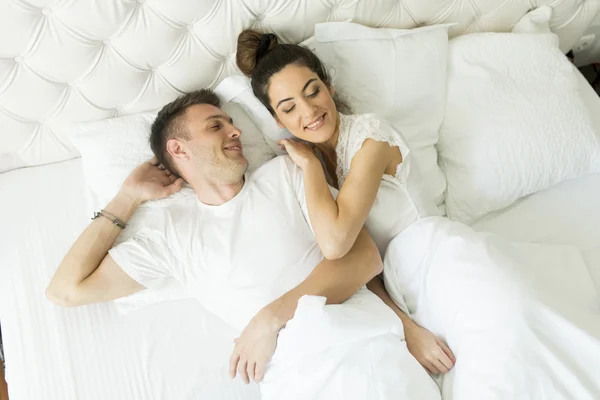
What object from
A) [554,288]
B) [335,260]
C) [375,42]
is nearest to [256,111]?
[375,42]

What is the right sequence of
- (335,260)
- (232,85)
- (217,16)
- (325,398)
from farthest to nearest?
1. (232,85)
2. (217,16)
3. (335,260)
4. (325,398)

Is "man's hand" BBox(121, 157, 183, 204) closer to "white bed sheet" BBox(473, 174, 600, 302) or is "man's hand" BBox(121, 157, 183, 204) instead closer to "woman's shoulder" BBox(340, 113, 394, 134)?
"woman's shoulder" BBox(340, 113, 394, 134)

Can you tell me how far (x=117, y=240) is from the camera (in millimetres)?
1414

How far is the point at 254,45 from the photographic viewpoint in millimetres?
1466

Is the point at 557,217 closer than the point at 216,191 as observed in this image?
No

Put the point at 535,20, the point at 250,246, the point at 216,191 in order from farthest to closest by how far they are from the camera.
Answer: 1. the point at 535,20
2. the point at 216,191
3. the point at 250,246

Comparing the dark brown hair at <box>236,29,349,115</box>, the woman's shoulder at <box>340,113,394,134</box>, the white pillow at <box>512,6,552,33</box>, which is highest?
the white pillow at <box>512,6,552,33</box>

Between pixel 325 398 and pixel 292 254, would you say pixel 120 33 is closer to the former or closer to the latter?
pixel 292 254

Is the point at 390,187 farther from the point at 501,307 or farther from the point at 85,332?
the point at 85,332

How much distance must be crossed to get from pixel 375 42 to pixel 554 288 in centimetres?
97

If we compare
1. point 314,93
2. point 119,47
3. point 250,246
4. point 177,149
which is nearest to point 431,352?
point 250,246

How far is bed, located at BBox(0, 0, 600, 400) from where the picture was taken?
1.31 metres

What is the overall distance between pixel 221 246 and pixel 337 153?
0.49 m

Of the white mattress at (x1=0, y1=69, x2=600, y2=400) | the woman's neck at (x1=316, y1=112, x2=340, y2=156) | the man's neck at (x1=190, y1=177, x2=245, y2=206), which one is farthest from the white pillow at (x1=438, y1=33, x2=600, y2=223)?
the man's neck at (x1=190, y1=177, x2=245, y2=206)
